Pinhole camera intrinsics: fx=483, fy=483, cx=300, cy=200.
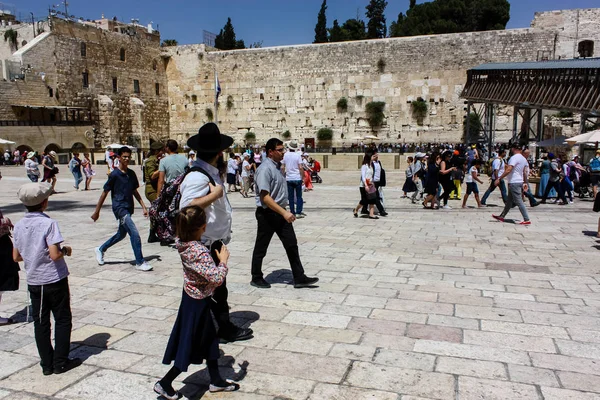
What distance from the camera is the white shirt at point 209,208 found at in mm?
3426

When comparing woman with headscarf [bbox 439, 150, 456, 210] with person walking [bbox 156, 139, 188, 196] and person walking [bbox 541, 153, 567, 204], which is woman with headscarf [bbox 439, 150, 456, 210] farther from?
person walking [bbox 156, 139, 188, 196]

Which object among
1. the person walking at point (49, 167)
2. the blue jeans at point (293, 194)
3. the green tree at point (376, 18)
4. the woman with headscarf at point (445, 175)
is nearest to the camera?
the blue jeans at point (293, 194)

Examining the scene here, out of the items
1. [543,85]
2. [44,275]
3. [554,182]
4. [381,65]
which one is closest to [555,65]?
[543,85]

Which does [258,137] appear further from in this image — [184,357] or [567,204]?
[184,357]

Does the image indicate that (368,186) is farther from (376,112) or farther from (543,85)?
(376,112)

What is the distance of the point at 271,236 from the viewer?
188 inches

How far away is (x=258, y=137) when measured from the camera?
107 ft

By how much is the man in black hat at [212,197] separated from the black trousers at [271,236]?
116 centimetres

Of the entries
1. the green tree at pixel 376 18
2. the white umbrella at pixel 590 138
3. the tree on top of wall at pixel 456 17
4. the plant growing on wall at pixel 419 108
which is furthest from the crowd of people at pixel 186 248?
the green tree at pixel 376 18

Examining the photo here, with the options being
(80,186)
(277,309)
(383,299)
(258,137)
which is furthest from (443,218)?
(258,137)

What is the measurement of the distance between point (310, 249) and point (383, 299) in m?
2.34

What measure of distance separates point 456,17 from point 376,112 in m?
19.3

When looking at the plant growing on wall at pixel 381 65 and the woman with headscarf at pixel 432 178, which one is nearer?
the woman with headscarf at pixel 432 178

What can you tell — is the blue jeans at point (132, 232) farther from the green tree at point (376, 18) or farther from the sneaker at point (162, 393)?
the green tree at point (376, 18)
